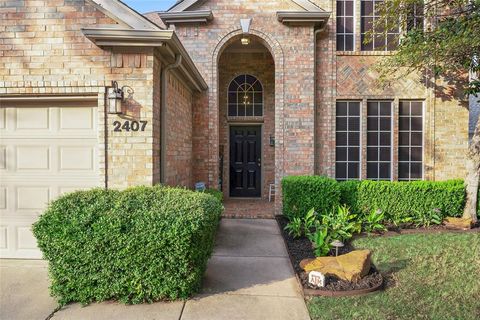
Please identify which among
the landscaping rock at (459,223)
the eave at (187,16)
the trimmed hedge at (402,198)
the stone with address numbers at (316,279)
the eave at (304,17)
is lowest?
the stone with address numbers at (316,279)

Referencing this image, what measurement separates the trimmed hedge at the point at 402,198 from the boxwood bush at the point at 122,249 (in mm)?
4773

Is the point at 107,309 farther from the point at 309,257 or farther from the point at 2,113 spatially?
the point at 2,113

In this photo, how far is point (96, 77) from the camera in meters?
4.57

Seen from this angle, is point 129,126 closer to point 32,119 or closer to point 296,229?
point 32,119

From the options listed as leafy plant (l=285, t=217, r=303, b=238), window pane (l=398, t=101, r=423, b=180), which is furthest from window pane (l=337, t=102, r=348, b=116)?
leafy plant (l=285, t=217, r=303, b=238)

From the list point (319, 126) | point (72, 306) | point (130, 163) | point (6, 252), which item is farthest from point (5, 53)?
point (319, 126)

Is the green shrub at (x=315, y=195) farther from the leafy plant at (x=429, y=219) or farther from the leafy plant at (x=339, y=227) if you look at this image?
the leafy plant at (x=429, y=219)

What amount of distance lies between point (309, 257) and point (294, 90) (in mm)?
4732

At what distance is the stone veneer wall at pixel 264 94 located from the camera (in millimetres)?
9953

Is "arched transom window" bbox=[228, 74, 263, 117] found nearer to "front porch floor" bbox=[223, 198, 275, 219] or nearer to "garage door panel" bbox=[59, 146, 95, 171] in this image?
"front porch floor" bbox=[223, 198, 275, 219]

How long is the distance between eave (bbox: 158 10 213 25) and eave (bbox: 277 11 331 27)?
6.36ft

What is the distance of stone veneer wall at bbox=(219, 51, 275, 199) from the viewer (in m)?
9.95

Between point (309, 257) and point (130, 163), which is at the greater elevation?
point (130, 163)

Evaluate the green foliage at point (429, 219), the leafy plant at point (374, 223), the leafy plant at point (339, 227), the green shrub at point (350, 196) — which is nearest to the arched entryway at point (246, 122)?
the green shrub at point (350, 196)
